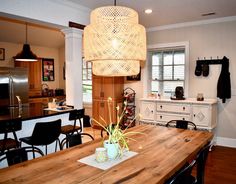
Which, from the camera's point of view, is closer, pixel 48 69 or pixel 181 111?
pixel 181 111

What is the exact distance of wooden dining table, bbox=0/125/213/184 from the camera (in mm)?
1616

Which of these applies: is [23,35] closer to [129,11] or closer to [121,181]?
[129,11]

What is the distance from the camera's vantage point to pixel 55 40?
7.57m

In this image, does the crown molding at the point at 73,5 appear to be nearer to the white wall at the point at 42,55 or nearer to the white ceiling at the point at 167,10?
the white ceiling at the point at 167,10

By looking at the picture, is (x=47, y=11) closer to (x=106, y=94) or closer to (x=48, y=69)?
(x=106, y=94)

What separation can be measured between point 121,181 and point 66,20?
318cm

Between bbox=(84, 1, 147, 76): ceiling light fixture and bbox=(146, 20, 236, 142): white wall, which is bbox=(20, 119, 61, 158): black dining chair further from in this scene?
bbox=(146, 20, 236, 142): white wall

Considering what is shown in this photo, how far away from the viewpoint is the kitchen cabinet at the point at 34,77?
714 centimetres

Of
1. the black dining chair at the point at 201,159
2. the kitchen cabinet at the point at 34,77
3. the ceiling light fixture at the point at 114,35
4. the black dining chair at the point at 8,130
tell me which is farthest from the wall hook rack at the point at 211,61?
the kitchen cabinet at the point at 34,77

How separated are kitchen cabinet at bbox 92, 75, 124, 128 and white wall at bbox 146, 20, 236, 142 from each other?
1.90 m

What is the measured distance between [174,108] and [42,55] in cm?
500

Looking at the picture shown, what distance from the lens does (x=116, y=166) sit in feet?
6.09

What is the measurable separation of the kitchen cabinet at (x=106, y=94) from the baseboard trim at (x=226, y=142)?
8.43 ft

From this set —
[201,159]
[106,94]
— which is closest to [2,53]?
[106,94]
